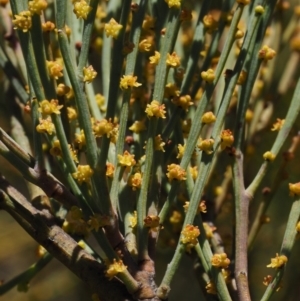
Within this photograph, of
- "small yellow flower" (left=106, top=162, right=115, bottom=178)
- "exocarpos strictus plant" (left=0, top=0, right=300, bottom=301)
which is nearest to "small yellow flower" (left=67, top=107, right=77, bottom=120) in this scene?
"exocarpos strictus plant" (left=0, top=0, right=300, bottom=301)

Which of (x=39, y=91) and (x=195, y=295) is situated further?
(x=195, y=295)

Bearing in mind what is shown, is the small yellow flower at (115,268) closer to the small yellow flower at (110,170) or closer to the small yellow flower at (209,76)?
the small yellow flower at (110,170)

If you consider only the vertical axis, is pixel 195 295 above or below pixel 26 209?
below

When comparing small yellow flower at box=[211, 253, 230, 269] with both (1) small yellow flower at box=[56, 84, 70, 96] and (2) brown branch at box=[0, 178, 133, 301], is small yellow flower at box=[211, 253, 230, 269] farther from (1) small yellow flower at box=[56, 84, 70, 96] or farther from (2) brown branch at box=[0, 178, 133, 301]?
(1) small yellow flower at box=[56, 84, 70, 96]

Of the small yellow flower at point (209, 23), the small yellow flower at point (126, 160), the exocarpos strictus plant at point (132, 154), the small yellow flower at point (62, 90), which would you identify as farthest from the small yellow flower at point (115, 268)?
the small yellow flower at point (209, 23)

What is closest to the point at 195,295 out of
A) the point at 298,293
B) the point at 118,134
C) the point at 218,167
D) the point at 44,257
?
the point at 298,293

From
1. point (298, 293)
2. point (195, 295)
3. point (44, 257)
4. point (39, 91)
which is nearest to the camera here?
point (39, 91)

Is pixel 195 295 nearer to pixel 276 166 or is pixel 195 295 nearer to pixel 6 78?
pixel 276 166
